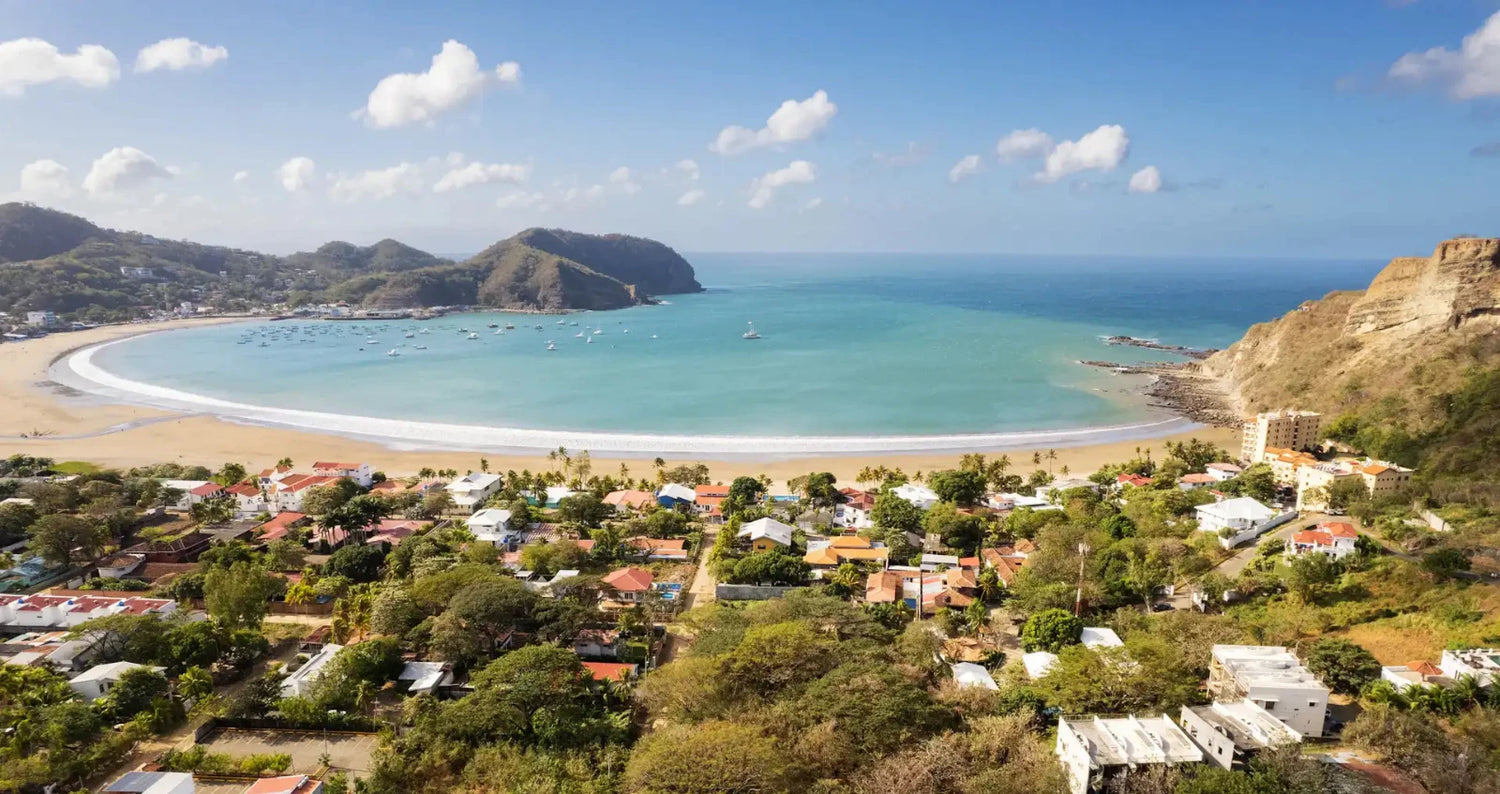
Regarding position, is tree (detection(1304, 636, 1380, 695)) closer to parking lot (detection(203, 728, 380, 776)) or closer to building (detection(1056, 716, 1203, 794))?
building (detection(1056, 716, 1203, 794))

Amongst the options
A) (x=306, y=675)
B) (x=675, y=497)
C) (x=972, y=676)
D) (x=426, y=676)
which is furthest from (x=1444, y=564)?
(x=306, y=675)

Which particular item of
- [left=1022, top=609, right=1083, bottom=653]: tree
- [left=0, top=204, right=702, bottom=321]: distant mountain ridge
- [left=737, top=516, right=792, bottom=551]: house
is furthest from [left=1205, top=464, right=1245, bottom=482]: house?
[left=0, top=204, right=702, bottom=321]: distant mountain ridge

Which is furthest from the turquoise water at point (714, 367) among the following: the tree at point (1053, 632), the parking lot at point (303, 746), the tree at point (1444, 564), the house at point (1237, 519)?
the parking lot at point (303, 746)

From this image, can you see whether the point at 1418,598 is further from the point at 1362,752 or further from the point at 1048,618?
the point at 1048,618

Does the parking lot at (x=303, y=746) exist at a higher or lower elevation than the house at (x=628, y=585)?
lower

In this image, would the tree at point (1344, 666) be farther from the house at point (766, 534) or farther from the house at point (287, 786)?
the house at point (287, 786)
